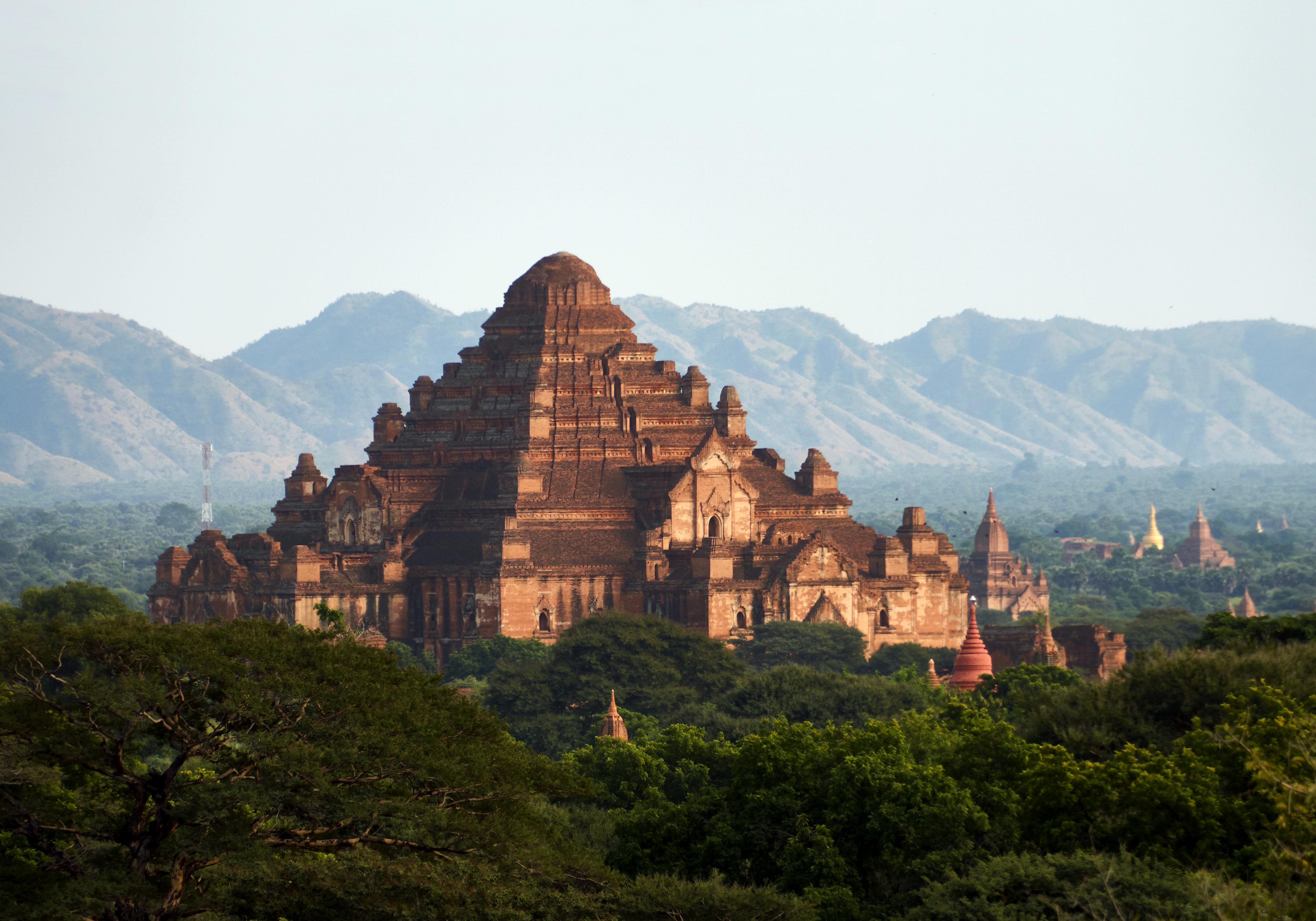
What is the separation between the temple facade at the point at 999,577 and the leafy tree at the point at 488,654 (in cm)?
5342

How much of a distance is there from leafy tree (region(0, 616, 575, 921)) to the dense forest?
0.16 feet

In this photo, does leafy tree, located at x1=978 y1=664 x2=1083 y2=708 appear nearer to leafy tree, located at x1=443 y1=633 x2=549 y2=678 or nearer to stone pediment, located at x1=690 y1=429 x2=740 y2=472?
leafy tree, located at x1=443 y1=633 x2=549 y2=678

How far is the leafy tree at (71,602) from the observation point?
84.3m

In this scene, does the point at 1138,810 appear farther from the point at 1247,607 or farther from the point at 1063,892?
the point at 1247,607

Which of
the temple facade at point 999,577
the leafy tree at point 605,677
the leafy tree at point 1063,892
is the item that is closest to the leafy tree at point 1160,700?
the leafy tree at point 1063,892

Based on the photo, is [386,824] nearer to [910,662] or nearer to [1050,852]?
[1050,852]

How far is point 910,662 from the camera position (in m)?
89.4

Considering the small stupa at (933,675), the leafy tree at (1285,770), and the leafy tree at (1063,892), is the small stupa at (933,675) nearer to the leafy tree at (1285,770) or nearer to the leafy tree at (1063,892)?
the leafy tree at (1285,770)

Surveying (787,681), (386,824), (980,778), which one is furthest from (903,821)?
(787,681)

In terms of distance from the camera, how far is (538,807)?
45.7 m

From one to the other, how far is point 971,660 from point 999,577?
66203 mm

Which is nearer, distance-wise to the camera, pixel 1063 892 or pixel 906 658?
pixel 1063 892

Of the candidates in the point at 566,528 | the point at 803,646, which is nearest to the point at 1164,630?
the point at 803,646

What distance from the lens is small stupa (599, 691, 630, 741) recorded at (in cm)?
7094
